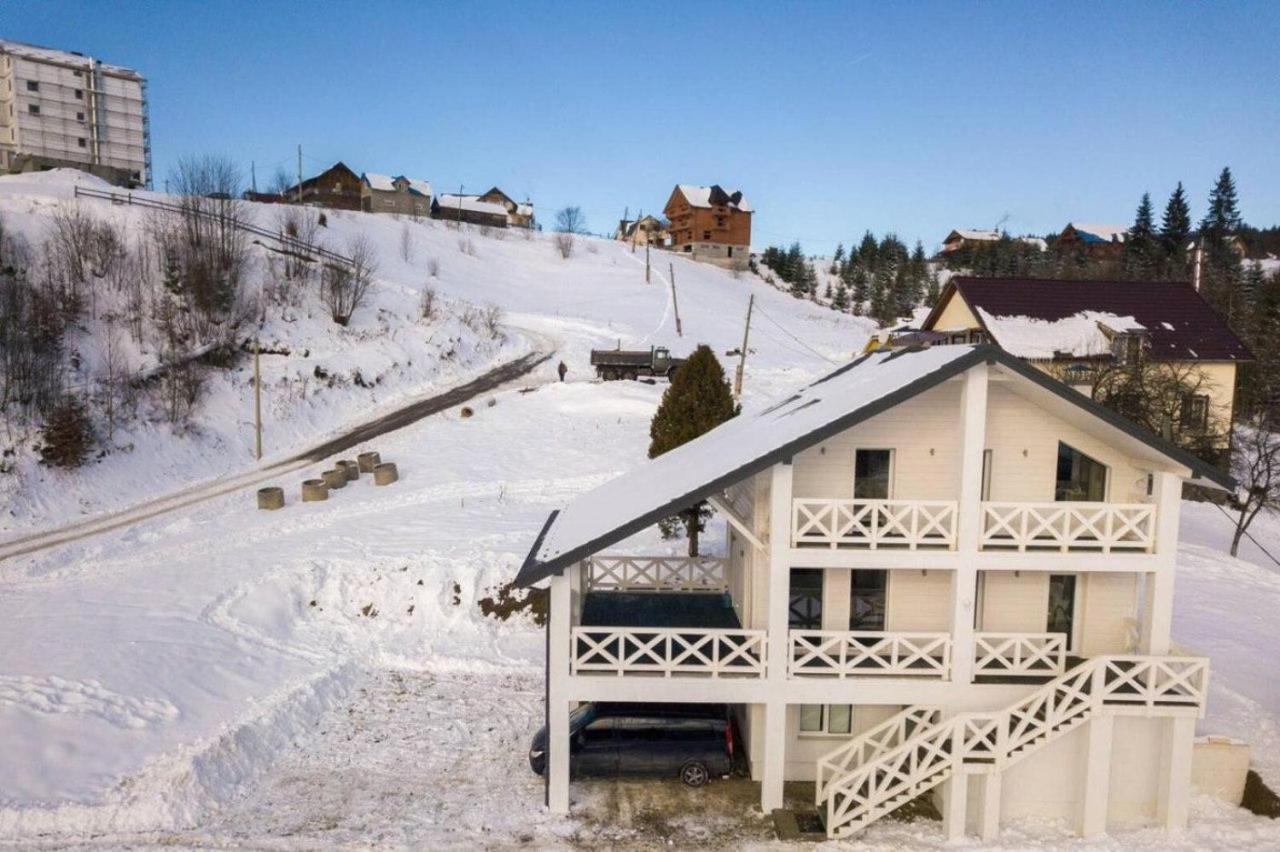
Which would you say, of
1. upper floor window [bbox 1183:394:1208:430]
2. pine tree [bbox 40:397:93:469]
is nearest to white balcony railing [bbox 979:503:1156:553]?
upper floor window [bbox 1183:394:1208:430]

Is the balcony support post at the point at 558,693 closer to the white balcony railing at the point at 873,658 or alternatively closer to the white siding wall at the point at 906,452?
the white balcony railing at the point at 873,658

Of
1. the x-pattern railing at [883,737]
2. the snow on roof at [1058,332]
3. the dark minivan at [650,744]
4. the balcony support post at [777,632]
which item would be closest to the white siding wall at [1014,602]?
the x-pattern railing at [883,737]

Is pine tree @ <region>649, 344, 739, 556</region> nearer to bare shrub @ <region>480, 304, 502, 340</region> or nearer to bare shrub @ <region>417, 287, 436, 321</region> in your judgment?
bare shrub @ <region>480, 304, 502, 340</region>

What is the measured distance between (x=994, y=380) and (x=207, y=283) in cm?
4122

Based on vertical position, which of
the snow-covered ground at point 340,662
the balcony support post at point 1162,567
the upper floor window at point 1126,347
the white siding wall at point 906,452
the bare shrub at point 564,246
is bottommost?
the snow-covered ground at point 340,662

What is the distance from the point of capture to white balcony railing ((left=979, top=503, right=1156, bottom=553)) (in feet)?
39.7

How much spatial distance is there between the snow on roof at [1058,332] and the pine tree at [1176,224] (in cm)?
5756

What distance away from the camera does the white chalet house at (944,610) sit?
1188 centimetres

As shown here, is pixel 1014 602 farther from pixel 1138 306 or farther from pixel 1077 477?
pixel 1138 306

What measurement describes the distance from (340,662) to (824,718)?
11061 millimetres

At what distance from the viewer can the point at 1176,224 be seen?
80562 mm

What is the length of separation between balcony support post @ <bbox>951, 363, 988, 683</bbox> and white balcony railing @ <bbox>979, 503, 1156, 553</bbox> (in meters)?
0.29

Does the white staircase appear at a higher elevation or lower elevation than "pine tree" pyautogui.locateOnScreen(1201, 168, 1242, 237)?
lower

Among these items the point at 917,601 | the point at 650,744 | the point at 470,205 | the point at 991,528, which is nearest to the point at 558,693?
the point at 650,744
